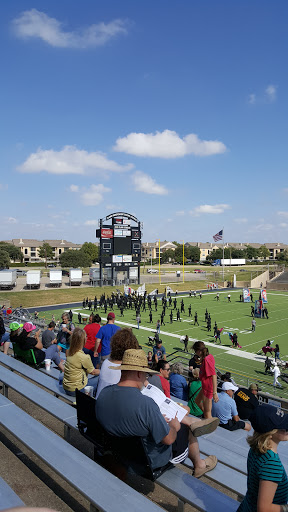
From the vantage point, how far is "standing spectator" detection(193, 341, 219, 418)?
18.1ft

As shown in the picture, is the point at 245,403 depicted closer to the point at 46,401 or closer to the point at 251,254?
the point at 46,401

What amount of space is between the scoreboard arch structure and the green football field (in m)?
12.0

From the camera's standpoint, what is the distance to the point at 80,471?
9.93ft

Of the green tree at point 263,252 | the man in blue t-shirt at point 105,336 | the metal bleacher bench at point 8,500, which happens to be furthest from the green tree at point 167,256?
the metal bleacher bench at point 8,500

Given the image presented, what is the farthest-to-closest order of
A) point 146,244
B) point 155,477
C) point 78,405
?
point 146,244
point 78,405
point 155,477

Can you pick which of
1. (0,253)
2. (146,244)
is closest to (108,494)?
(0,253)

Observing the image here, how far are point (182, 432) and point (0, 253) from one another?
265 ft

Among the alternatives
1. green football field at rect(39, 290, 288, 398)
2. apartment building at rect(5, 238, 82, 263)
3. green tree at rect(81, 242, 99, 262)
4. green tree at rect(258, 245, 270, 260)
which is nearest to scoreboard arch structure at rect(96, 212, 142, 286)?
green football field at rect(39, 290, 288, 398)

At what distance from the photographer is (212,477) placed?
3.25m

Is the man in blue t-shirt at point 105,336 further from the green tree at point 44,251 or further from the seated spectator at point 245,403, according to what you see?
the green tree at point 44,251

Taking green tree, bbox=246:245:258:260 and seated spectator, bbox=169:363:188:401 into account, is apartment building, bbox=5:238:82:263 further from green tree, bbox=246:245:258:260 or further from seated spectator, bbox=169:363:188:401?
seated spectator, bbox=169:363:188:401

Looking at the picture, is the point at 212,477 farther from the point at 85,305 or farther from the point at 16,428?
the point at 85,305

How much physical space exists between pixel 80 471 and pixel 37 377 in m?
3.05

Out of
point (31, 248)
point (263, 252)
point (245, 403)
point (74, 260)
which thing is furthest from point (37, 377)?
point (263, 252)
